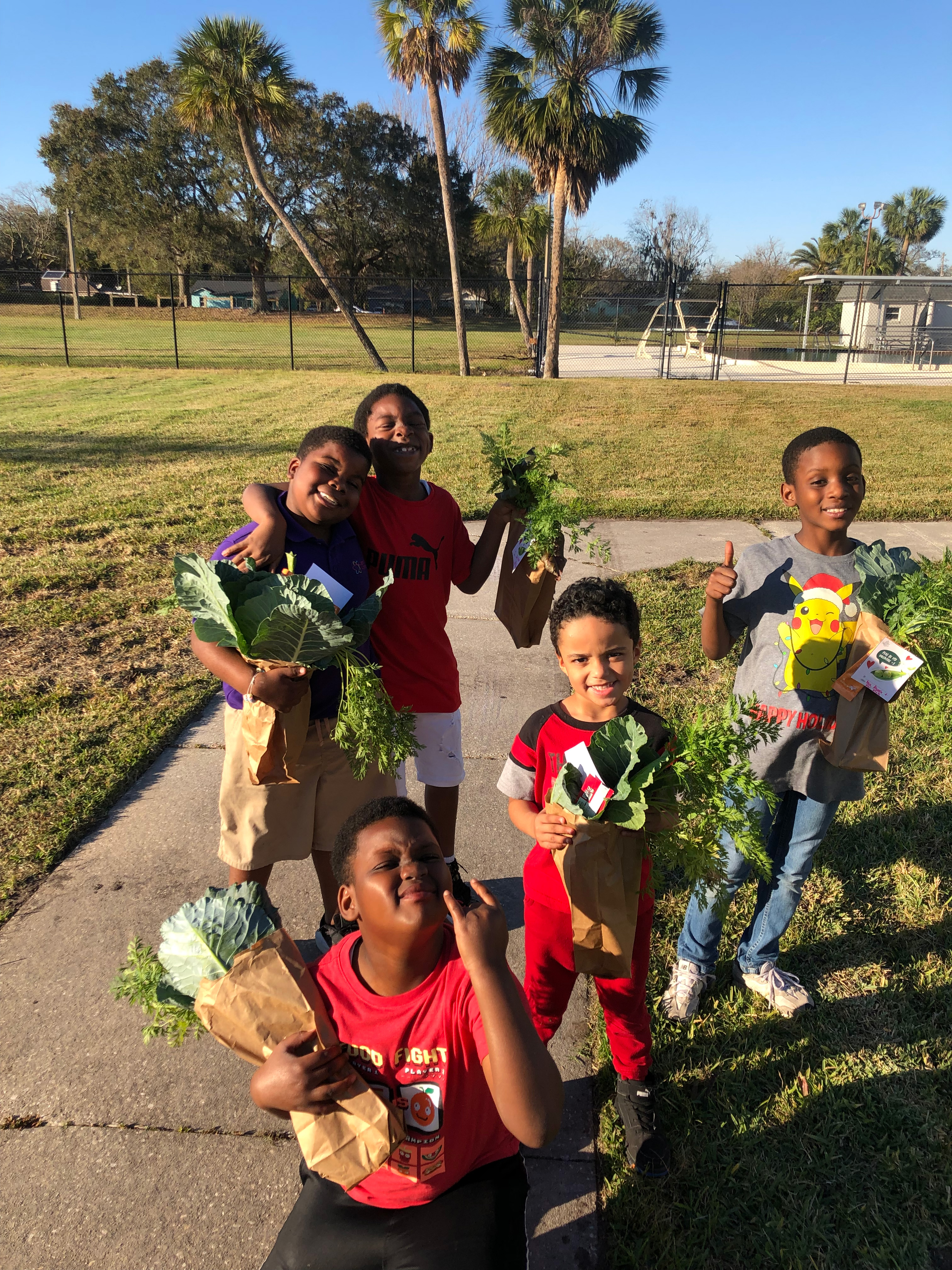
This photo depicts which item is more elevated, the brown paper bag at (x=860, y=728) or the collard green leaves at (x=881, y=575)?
the collard green leaves at (x=881, y=575)

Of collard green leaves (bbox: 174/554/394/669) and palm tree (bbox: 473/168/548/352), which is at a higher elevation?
palm tree (bbox: 473/168/548/352)

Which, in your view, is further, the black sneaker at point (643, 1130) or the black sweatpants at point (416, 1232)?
the black sneaker at point (643, 1130)

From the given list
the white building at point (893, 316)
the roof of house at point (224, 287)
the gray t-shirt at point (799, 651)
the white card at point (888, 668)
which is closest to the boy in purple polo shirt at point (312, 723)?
the gray t-shirt at point (799, 651)

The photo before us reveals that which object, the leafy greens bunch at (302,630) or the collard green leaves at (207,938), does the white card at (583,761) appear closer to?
the leafy greens bunch at (302,630)

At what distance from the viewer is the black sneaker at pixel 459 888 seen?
2.87 meters

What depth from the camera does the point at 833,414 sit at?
1504cm

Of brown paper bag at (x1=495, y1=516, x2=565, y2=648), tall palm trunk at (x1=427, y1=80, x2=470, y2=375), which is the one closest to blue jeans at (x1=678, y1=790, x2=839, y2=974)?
brown paper bag at (x1=495, y1=516, x2=565, y2=648)

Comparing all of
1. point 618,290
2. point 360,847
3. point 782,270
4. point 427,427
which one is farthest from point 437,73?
point 782,270

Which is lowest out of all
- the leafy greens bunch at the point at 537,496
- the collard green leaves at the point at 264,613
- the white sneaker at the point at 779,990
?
the white sneaker at the point at 779,990

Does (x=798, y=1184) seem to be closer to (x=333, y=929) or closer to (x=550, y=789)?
(x=550, y=789)

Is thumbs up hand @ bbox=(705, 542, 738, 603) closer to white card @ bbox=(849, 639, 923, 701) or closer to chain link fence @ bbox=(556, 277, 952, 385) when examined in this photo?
white card @ bbox=(849, 639, 923, 701)

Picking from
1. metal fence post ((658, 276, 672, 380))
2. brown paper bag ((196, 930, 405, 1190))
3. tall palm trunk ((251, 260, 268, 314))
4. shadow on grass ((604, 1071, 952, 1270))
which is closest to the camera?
brown paper bag ((196, 930, 405, 1190))

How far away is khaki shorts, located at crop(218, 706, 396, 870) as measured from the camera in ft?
7.90

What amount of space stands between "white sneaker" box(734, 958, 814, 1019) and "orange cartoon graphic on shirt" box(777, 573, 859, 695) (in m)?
0.97
